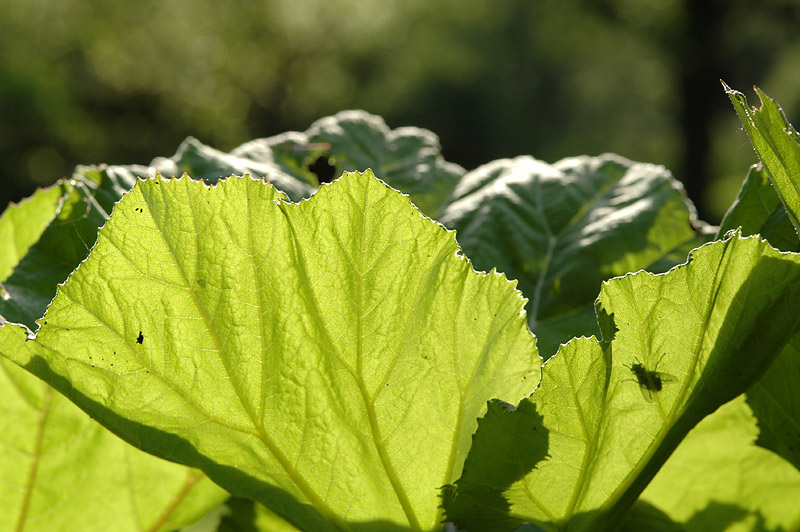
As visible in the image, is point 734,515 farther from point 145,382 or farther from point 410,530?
point 145,382

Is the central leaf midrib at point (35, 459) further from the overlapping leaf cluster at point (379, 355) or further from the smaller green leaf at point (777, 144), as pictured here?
the smaller green leaf at point (777, 144)

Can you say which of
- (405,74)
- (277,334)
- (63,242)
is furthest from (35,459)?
(405,74)

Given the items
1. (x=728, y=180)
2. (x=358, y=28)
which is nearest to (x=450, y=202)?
(x=728, y=180)

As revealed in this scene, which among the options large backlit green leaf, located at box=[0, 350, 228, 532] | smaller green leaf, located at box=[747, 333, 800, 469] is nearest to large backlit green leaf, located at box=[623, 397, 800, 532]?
smaller green leaf, located at box=[747, 333, 800, 469]

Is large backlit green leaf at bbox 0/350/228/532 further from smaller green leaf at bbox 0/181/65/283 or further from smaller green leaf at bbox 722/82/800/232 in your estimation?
smaller green leaf at bbox 722/82/800/232

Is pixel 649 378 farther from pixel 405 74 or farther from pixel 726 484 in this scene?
pixel 405 74

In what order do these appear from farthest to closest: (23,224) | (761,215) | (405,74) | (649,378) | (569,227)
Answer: (405,74) → (569,227) → (23,224) → (761,215) → (649,378)
